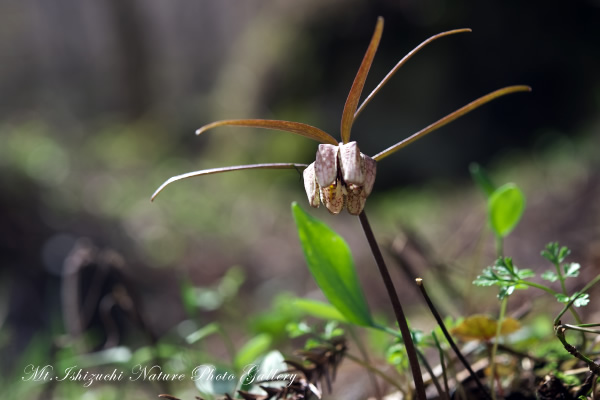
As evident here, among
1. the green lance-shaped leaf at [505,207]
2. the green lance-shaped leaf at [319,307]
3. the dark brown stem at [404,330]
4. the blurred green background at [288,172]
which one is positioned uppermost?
the blurred green background at [288,172]

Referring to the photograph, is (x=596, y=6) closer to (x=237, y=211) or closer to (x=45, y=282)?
(x=237, y=211)

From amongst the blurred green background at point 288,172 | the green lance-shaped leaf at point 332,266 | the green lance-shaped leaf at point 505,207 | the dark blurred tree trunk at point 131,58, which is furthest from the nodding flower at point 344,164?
the dark blurred tree trunk at point 131,58

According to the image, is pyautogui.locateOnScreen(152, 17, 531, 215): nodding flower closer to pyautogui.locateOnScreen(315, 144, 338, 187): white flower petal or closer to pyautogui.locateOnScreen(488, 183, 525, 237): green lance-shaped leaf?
pyautogui.locateOnScreen(315, 144, 338, 187): white flower petal

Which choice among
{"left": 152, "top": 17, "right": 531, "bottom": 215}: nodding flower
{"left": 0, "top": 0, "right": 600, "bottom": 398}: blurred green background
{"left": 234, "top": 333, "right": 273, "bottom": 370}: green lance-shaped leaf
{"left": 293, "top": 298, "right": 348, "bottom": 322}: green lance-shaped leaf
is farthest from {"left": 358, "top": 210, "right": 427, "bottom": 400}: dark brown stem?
A: {"left": 0, "top": 0, "right": 600, "bottom": 398}: blurred green background

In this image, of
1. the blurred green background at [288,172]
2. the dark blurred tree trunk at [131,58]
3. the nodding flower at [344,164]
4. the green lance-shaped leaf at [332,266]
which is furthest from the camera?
the dark blurred tree trunk at [131,58]

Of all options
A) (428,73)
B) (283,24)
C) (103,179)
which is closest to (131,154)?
(103,179)

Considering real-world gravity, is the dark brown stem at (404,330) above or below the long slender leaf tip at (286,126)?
below

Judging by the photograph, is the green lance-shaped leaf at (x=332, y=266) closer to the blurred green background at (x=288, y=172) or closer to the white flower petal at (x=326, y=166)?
the white flower petal at (x=326, y=166)
